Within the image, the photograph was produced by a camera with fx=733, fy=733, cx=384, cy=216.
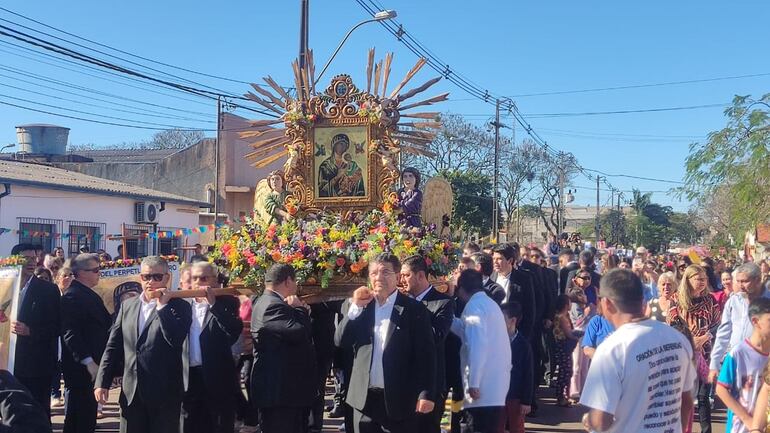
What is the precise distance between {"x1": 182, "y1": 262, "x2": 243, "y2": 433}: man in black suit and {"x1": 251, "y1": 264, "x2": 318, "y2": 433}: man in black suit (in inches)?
9.4

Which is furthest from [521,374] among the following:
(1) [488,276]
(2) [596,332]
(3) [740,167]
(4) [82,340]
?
(3) [740,167]

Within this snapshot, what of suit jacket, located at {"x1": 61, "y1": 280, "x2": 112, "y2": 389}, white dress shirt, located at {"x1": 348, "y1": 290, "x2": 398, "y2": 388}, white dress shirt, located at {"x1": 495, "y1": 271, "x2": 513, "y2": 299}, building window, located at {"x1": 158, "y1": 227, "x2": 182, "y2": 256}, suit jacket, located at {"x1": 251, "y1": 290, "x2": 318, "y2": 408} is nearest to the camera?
white dress shirt, located at {"x1": 348, "y1": 290, "x2": 398, "y2": 388}

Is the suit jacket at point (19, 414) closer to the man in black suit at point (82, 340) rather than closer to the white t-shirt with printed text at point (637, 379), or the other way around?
the white t-shirt with printed text at point (637, 379)

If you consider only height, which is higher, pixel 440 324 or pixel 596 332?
pixel 440 324

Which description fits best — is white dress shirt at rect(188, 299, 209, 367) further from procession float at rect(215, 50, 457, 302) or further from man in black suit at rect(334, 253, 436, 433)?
procession float at rect(215, 50, 457, 302)

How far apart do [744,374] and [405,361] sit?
2.16 meters

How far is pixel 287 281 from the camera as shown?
5.64 meters

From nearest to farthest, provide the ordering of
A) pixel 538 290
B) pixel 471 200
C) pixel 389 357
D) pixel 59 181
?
1. pixel 389 357
2. pixel 538 290
3. pixel 59 181
4. pixel 471 200

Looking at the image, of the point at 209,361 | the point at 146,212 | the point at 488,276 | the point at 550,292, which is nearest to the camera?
the point at 209,361

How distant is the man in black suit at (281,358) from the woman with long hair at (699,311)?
3.58 m

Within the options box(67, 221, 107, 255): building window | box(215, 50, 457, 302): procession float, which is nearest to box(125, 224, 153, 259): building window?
box(67, 221, 107, 255): building window

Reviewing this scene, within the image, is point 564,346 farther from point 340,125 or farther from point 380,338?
point 380,338

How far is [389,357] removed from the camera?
16.5 feet

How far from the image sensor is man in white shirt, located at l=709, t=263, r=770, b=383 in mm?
6344
